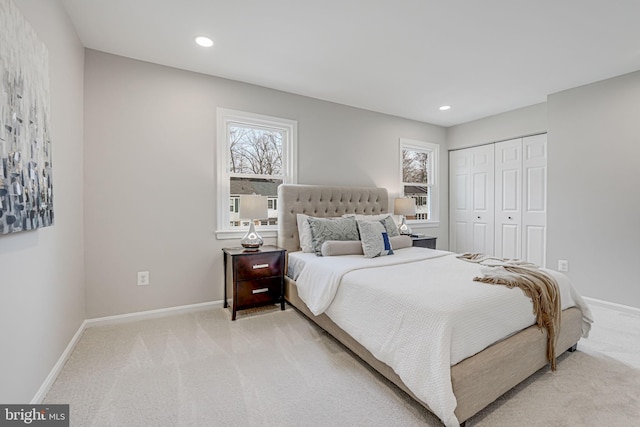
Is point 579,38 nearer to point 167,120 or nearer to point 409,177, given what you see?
point 409,177

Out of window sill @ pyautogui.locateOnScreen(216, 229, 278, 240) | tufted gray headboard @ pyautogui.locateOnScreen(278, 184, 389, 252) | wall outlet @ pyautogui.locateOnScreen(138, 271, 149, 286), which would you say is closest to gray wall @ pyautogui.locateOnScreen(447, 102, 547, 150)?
tufted gray headboard @ pyautogui.locateOnScreen(278, 184, 389, 252)

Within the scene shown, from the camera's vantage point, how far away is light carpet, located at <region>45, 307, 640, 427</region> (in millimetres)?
1504

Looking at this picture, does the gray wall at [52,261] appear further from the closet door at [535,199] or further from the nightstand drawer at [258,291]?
the closet door at [535,199]

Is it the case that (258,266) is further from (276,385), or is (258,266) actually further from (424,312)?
(424,312)

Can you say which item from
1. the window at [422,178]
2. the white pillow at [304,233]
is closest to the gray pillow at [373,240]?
the white pillow at [304,233]

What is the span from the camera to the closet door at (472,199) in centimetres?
451

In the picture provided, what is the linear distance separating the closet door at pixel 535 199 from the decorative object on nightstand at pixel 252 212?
3.69m

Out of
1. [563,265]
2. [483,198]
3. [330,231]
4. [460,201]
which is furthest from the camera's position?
[460,201]

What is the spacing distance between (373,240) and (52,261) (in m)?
2.48

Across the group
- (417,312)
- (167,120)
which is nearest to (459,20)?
(417,312)

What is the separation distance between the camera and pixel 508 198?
14.0 feet

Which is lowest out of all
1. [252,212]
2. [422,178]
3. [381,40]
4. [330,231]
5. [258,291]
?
[258,291]

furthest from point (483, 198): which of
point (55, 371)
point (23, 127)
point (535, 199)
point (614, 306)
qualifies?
point (55, 371)

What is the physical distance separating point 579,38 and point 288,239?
3.22 meters
